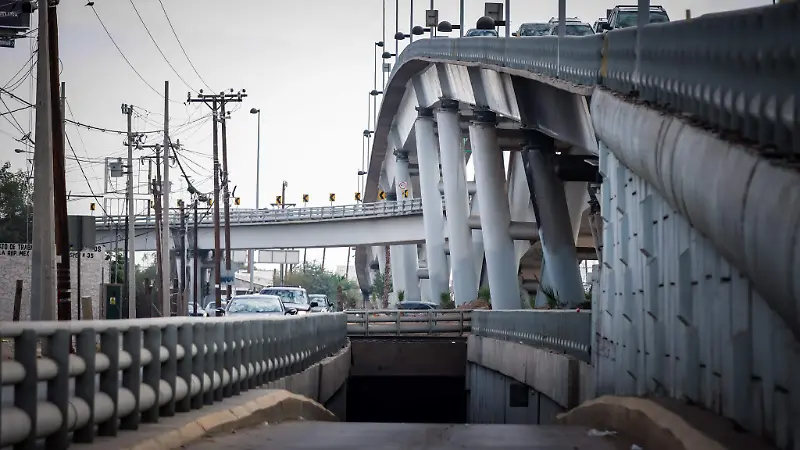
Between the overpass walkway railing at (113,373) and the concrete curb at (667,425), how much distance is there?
4236 millimetres

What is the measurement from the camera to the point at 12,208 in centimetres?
12269

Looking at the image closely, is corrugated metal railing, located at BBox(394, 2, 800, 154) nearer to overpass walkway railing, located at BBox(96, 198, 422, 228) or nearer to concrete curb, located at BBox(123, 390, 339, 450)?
concrete curb, located at BBox(123, 390, 339, 450)

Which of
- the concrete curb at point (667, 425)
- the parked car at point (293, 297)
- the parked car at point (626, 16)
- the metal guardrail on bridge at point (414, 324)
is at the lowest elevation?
the metal guardrail on bridge at point (414, 324)

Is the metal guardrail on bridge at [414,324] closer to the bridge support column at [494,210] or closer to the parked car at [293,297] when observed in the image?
the bridge support column at [494,210]

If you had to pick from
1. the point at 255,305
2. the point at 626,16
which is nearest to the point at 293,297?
the point at 255,305

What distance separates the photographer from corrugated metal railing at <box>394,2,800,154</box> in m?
8.24

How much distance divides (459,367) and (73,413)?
35019 millimetres

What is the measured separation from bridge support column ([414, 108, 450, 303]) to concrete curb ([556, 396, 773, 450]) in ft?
186

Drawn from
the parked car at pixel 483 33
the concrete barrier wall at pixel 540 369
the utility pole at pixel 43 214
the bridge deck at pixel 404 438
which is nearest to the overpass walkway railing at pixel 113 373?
the bridge deck at pixel 404 438

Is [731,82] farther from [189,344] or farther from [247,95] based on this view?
[247,95]

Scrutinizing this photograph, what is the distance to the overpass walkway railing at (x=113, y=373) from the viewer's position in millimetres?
8531

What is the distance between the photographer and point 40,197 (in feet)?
89.4

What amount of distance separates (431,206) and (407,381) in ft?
95.3

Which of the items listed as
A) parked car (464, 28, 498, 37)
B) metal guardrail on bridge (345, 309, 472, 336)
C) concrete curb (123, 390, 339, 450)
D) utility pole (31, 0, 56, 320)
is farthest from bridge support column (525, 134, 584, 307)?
concrete curb (123, 390, 339, 450)
